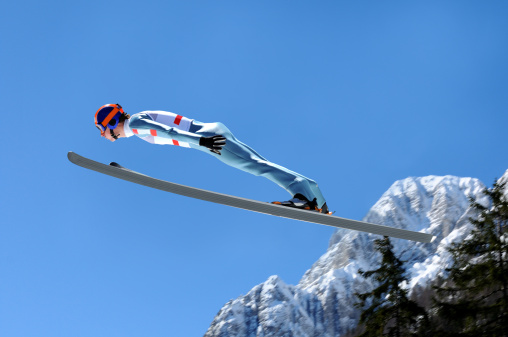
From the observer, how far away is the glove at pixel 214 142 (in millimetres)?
6193

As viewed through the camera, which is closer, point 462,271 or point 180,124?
point 180,124

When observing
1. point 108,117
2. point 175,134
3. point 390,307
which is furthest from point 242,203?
point 390,307

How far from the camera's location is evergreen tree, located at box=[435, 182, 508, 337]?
13.9 m

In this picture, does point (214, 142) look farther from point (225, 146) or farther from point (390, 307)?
point (390, 307)

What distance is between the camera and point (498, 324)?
13734 millimetres

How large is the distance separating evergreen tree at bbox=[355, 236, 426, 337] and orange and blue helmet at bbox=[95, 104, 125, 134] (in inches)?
420

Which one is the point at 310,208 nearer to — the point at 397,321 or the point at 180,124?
the point at 180,124

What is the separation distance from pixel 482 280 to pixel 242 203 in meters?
10.7

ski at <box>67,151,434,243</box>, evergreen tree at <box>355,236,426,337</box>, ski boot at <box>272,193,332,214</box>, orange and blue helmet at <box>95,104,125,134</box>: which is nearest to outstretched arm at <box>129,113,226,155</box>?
orange and blue helmet at <box>95,104,125,134</box>

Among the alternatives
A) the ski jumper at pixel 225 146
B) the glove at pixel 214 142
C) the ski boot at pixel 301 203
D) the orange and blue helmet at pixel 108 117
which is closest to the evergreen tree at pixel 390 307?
the ski boot at pixel 301 203

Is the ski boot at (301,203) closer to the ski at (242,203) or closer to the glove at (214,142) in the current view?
the ski at (242,203)

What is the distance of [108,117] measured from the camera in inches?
269

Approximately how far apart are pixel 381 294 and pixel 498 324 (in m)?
3.71

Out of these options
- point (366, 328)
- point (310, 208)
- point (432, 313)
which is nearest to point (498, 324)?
point (432, 313)
